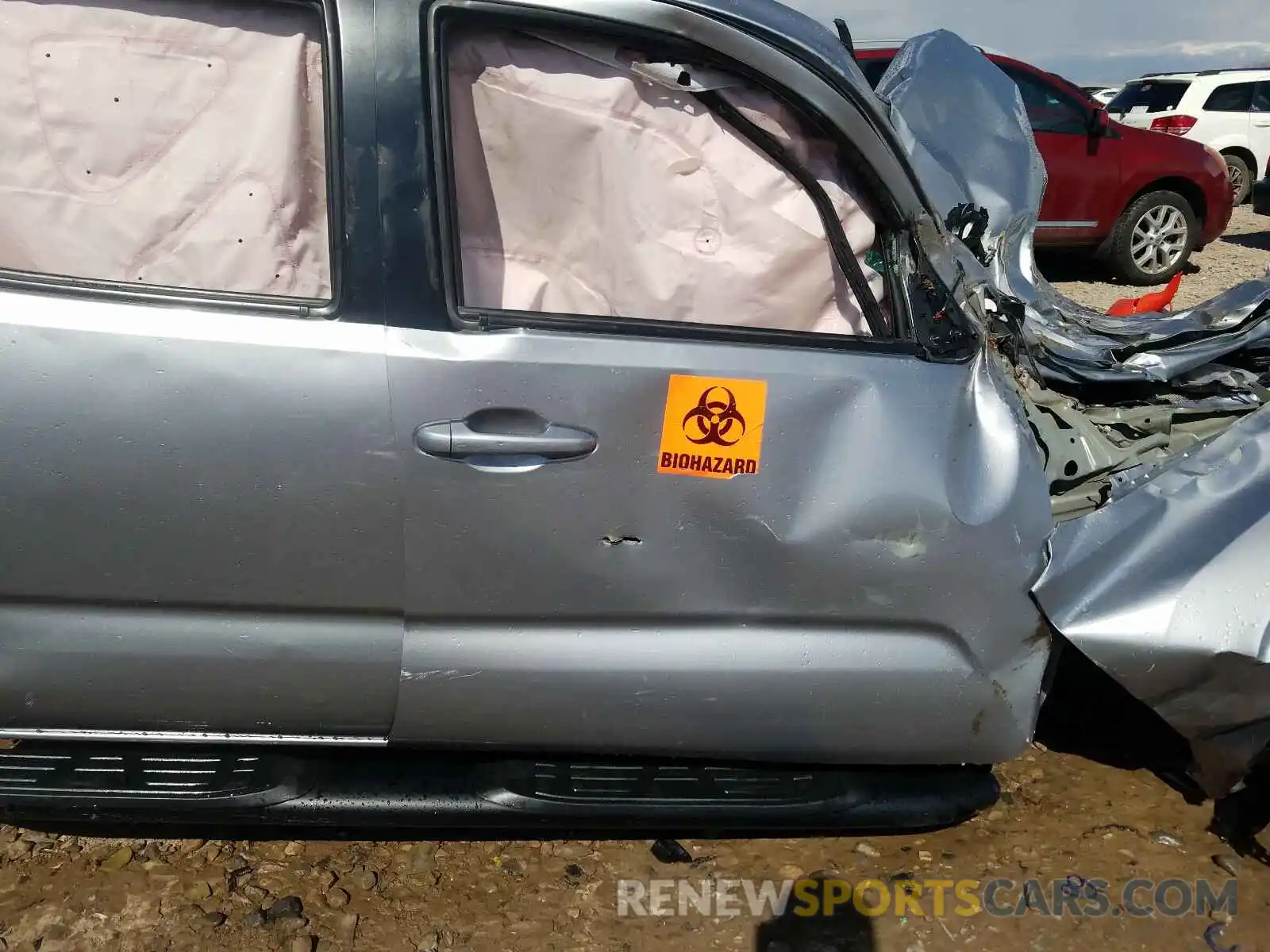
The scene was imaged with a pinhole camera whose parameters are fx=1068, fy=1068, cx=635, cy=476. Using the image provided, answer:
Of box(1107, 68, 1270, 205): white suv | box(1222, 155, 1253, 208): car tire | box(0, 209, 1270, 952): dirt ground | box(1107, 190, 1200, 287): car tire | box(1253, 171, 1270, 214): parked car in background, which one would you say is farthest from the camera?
box(1222, 155, 1253, 208): car tire

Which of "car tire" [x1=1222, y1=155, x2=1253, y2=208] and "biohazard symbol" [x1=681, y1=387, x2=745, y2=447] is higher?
"biohazard symbol" [x1=681, y1=387, x2=745, y2=447]

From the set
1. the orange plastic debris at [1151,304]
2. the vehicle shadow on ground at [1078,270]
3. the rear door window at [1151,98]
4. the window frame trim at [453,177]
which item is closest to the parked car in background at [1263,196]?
the rear door window at [1151,98]

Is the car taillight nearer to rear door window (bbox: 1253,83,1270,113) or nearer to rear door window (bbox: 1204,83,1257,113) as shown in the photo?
rear door window (bbox: 1204,83,1257,113)

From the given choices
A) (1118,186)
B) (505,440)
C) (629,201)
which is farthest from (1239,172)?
(505,440)

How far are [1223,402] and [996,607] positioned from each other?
1141 millimetres

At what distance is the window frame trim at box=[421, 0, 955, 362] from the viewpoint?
5.85 ft

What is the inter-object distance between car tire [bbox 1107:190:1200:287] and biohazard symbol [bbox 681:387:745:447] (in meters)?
7.08

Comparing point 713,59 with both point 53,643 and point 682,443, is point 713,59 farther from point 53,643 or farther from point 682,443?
point 53,643

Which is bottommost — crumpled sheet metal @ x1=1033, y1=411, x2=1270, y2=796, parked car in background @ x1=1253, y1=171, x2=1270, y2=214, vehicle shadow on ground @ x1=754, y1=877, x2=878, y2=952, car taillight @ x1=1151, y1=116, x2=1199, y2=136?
vehicle shadow on ground @ x1=754, y1=877, x2=878, y2=952

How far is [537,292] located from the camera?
2.00 m

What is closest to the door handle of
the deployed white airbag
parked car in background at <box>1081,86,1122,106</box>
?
the deployed white airbag

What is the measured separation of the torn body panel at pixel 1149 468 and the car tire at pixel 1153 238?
5.12 metres

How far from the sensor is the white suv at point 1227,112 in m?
11.3

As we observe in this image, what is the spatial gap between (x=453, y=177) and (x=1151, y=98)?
11948 mm
